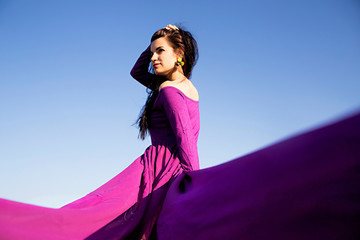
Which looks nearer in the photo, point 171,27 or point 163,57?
point 163,57

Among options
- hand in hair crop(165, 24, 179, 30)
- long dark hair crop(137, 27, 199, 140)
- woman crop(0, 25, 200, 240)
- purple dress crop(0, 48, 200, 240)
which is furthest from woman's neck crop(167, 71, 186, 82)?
hand in hair crop(165, 24, 179, 30)

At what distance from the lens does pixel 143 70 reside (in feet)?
9.12

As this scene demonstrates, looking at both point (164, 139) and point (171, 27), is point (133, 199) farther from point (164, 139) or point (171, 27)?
point (171, 27)

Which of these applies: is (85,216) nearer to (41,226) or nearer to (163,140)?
(41,226)

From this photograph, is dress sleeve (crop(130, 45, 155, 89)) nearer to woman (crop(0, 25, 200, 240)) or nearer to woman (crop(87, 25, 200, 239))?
woman (crop(87, 25, 200, 239))

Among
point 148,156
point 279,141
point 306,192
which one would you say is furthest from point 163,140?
point 306,192

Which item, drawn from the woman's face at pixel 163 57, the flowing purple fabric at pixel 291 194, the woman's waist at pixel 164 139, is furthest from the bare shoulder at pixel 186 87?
the flowing purple fabric at pixel 291 194

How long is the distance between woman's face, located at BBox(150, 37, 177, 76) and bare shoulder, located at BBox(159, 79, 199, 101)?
8.0 inches

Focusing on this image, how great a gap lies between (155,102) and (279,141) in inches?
47.7

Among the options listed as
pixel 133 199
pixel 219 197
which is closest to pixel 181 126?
pixel 133 199

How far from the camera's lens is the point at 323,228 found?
31.9 inches

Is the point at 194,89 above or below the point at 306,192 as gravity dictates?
above

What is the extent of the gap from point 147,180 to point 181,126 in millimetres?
377

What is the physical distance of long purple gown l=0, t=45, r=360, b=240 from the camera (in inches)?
32.6
